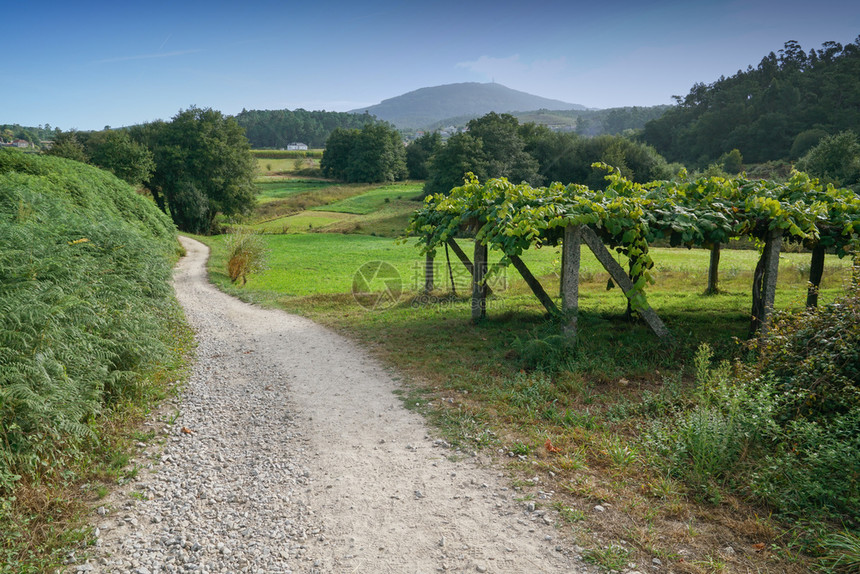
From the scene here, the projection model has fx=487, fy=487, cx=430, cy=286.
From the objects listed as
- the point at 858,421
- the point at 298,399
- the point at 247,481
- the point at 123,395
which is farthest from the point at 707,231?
the point at 123,395

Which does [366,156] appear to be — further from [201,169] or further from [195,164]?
[195,164]

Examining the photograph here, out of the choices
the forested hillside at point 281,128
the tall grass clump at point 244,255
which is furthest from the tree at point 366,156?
the tall grass clump at point 244,255

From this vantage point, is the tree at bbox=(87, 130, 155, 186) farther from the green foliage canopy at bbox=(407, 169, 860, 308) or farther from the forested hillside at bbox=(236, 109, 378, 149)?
the forested hillside at bbox=(236, 109, 378, 149)

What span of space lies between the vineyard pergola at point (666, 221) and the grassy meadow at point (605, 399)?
1038 millimetres

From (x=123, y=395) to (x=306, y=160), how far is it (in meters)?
107

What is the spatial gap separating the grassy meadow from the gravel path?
48cm

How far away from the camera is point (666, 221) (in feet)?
28.3

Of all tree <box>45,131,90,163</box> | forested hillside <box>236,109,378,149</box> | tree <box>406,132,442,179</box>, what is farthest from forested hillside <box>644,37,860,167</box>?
forested hillside <box>236,109,378,149</box>

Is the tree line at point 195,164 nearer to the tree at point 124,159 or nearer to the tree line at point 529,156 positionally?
the tree at point 124,159

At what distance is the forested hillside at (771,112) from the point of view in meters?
59.2

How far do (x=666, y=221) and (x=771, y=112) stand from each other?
2863 inches

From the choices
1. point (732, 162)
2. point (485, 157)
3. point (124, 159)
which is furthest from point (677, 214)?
point (732, 162)

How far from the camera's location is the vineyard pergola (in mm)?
8398

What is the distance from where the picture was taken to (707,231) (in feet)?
28.6
